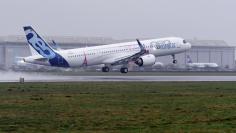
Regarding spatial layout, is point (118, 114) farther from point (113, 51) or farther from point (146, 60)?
point (113, 51)

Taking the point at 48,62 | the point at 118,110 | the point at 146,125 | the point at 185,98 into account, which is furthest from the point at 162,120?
the point at 48,62

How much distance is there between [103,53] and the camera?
9394 centimetres

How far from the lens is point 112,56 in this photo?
95.2 meters

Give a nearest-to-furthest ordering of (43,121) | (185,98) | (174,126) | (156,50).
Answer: (174,126)
(43,121)
(185,98)
(156,50)

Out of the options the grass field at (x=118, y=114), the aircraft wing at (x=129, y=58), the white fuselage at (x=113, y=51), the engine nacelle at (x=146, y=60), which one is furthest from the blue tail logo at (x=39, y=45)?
the grass field at (x=118, y=114)

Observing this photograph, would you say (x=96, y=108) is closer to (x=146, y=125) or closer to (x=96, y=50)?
(x=146, y=125)

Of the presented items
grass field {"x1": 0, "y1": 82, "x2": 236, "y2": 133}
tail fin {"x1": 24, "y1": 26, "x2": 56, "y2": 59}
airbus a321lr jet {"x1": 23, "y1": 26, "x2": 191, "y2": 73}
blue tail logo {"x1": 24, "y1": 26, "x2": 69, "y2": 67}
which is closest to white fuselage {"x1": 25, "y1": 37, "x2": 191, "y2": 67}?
airbus a321lr jet {"x1": 23, "y1": 26, "x2": 191, "y2": 73}

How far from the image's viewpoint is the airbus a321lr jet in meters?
88.2

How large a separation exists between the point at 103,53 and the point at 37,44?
11.2 metres

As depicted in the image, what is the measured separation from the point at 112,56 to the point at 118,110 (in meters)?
63.0

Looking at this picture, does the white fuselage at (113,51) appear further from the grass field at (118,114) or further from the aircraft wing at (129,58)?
the grass field at (118,114)

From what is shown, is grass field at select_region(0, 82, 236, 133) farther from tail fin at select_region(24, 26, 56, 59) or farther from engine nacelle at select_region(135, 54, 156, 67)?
engine nacelle at select_region(135, 54, 156, 67)

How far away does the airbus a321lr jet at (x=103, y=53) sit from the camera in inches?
3474

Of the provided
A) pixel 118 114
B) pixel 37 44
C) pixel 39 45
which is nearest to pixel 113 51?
pixel 39 45
